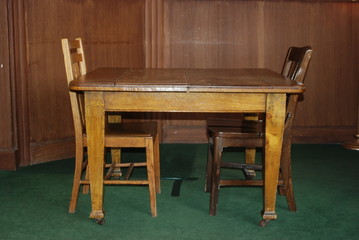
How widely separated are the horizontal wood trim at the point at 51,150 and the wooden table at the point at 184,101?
1.57 metres

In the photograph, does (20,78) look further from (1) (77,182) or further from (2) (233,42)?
(2) (233,42)

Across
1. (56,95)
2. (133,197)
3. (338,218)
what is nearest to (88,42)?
(56,95)

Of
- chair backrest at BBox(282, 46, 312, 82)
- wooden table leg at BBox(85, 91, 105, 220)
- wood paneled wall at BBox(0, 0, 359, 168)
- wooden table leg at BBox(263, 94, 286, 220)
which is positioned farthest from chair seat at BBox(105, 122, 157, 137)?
wood paneled wall at BBox(0, 0, 359, 168)

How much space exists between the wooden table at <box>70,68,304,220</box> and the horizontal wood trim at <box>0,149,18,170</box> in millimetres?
1434

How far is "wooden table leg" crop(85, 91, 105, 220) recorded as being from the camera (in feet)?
→ 10.2

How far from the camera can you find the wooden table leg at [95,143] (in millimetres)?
3096

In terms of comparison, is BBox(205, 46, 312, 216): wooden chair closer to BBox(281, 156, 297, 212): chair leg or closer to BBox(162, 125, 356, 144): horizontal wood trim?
BBox(281, 156, 297, 212): chair leg

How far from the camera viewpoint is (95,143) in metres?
3.19

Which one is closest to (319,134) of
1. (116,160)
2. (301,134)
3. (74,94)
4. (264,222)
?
(301,134)

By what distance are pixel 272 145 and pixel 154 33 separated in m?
2.52

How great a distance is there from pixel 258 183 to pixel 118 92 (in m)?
1.00

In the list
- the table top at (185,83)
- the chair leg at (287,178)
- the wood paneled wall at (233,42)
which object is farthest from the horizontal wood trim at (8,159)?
the chair leg at (287,178)

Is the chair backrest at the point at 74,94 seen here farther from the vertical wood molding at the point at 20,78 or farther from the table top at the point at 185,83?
the vertical wood molding at the point at 20,78

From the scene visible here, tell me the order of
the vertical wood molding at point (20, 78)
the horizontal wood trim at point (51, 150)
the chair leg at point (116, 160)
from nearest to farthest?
the chair leg at point (116, 160), the vertical wood molding at point (20, 78), the horizontal wood trim at point (51, 150)
